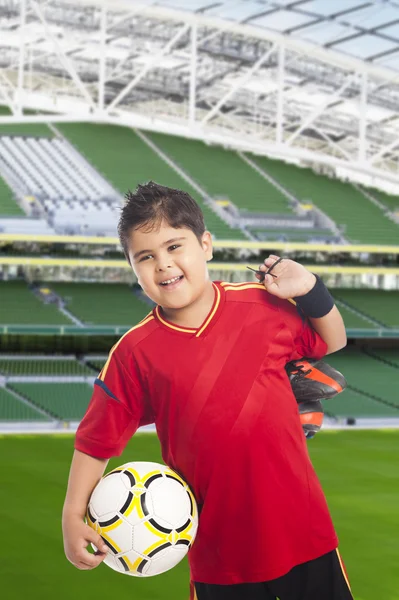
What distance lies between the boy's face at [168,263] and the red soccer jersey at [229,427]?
127mm

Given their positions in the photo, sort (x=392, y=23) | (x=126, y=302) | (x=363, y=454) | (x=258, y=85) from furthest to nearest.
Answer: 1. (x=258, y=85)
2. (x=126, y=302)
3. (x=392, y=23)
4. (x=363, y=454)

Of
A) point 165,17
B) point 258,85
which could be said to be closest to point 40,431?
point 165,17

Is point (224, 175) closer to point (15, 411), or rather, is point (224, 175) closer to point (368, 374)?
point (368, 374)

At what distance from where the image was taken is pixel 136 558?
12.0ft

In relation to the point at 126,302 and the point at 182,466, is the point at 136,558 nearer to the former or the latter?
the point at 182,466

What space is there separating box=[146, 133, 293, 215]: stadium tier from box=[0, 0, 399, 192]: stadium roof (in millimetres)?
1422

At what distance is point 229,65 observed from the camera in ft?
Answer: 99.9

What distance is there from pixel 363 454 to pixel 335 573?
57.6ft

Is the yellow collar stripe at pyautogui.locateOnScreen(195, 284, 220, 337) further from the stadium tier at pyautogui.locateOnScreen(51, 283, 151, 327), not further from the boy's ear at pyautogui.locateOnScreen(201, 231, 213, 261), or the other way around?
the stadium tier at pyautogui.locateOnScreen(51, 283, 151, 327)

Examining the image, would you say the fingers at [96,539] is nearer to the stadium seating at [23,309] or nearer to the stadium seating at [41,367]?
the stadium seating at [41,367]

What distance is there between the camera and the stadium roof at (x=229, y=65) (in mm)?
23406

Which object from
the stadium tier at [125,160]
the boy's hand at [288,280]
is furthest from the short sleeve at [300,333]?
the stadium tier at [125,160]

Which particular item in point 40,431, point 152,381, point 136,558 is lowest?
point 40,431

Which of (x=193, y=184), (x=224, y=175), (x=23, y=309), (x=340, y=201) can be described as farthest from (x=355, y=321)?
(x=23, y=309)
